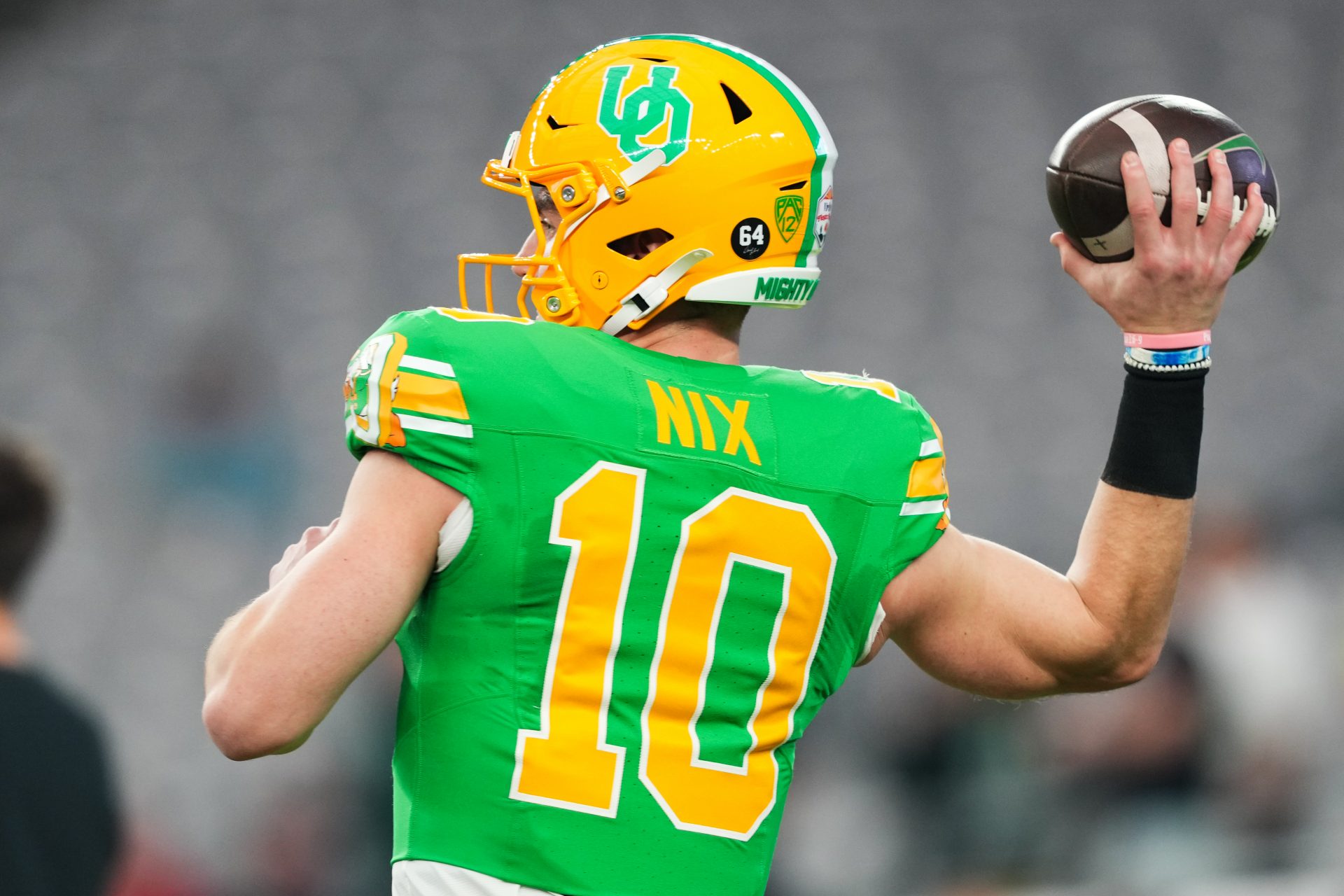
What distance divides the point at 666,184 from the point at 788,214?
0.17 meters

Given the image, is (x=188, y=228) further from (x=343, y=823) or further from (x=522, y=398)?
(x=522, y=398)

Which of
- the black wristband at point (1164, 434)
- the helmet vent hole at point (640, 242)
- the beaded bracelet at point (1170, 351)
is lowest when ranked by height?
the black wristband at point (1164, 434)

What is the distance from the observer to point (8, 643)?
324 centimetres

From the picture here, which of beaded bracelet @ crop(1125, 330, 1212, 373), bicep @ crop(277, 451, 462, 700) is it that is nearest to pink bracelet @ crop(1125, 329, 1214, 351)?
beaded bracelet @ crop(1125, 330, 1212, 373)

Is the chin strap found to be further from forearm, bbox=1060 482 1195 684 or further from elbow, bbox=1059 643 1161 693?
elbow, bbox=1059 643 1161 693

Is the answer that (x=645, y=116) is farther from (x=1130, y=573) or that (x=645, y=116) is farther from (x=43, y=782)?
(x=43, y=782)

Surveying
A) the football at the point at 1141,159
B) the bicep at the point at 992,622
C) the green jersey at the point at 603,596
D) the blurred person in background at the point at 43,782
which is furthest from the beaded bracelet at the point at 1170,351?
the blurred person in background at the point at 43,782

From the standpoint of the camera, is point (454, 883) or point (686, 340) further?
point (686, 340)

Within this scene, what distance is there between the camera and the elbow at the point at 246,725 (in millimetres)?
1693

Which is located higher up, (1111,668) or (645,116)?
(645,116)

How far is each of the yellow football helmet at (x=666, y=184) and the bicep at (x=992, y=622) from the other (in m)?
0.44

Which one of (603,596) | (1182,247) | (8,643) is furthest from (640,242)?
(8,643)

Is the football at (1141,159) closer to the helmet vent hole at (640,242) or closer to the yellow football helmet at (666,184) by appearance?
the yellow football helmet at (666,184)

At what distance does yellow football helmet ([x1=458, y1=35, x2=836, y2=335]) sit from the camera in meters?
2.02
